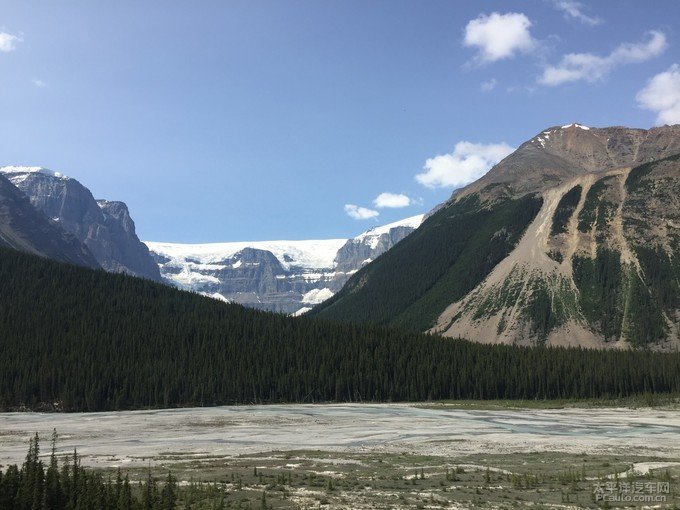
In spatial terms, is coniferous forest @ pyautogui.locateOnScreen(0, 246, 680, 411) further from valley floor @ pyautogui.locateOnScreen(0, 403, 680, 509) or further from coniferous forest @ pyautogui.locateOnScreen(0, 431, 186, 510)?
coniferous forest @ pyautogui.locateOnScreen(0, 431, 186, 510)

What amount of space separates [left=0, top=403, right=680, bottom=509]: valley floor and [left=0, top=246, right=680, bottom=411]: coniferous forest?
979 inches

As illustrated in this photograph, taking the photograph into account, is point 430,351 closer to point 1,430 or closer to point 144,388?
point 144,388

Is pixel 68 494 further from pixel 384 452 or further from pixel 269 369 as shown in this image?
pixel 269 369

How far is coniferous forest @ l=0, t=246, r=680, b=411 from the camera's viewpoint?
512ft

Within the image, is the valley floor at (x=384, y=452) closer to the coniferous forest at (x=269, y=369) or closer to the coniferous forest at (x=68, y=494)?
the coniferous forest at (x=68, y=494)

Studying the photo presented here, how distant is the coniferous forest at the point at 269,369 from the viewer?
512 ft

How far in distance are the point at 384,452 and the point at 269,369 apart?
347 ft

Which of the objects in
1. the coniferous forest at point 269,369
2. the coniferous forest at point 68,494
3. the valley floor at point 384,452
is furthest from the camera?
the coniferous forest at point 269,369

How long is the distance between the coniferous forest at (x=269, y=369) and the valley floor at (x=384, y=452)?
24.9 meters

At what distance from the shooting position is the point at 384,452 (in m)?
69.0

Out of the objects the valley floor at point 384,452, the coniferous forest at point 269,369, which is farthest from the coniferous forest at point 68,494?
the coniferous forest at point 269,369

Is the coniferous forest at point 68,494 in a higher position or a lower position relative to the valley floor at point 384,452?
higher

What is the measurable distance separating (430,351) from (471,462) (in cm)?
12586

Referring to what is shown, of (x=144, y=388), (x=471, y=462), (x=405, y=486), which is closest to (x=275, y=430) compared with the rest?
(x=471, y=462)
